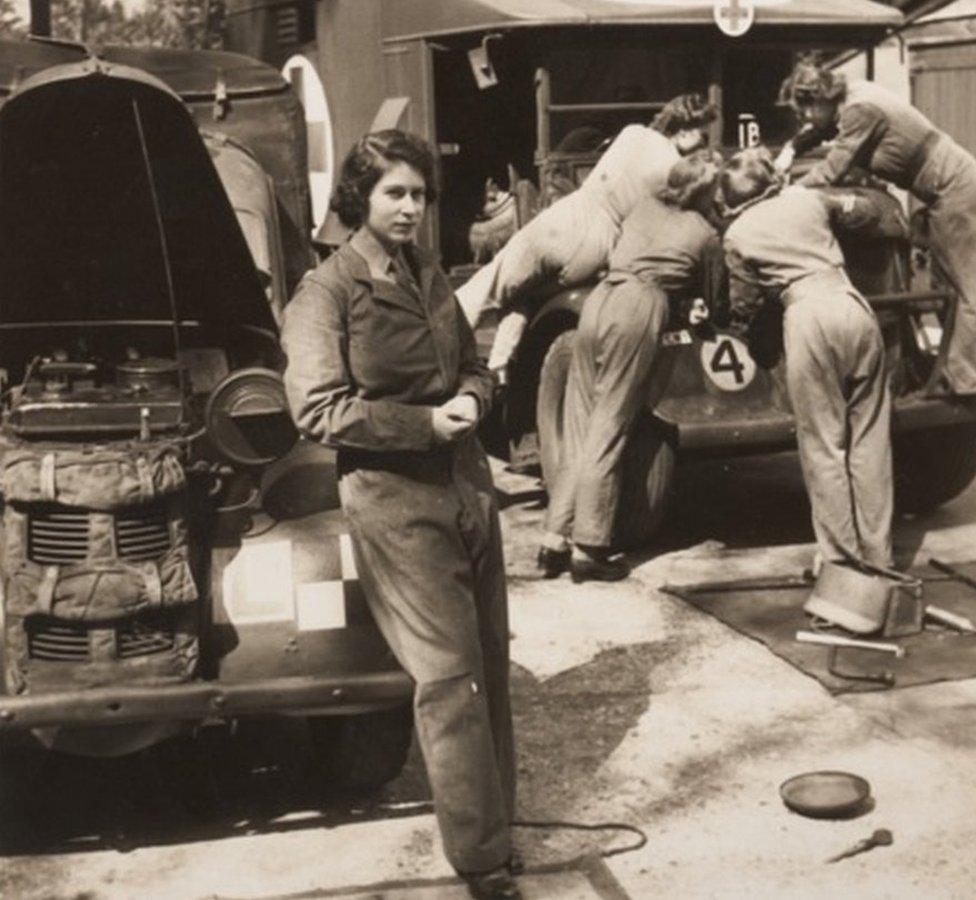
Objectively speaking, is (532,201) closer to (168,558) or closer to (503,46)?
(503,46)

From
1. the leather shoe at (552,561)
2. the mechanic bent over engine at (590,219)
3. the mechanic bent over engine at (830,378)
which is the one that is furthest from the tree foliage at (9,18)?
the mechanic bent over engine at (830,378)

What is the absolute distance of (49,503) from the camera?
4.37 meters

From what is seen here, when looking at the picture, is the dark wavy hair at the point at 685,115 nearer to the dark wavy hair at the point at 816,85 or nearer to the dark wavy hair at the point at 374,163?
the dark wavy hair at the point at 816,85

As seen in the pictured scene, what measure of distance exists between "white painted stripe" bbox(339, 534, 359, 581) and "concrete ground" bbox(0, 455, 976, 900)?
2.38 ft

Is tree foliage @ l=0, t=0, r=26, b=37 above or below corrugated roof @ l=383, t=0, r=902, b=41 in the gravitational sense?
above

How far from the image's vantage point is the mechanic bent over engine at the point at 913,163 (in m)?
7.79

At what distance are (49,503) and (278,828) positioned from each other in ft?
3.80

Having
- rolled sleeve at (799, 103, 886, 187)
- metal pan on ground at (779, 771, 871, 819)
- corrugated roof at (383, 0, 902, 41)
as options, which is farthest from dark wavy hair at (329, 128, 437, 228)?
corrugated roof at (383, 0, 902, 41)

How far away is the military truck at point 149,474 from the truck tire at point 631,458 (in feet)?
8.13

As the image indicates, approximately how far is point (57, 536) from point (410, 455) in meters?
0.88

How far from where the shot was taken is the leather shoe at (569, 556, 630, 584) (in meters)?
7.46

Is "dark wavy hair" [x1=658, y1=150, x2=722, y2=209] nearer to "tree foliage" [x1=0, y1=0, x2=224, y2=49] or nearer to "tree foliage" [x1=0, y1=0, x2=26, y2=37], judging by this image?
"tree foliage" [x1=0, y1=0, x2=224, y2=49]

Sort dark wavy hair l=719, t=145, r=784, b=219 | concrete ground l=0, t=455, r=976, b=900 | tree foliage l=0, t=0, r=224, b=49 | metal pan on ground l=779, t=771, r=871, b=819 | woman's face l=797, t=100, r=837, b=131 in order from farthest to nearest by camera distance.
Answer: tree foliage l=0, t=0, r=224, b=49 < woman's face l=797, t=100, r=837, b=131 < dark wavy hair l=719, t=145, r=784, b=219 < metal pan on ground l=779, t=771, r=871, b=819 < concrete ground l=0, t=455, r=976, b=900

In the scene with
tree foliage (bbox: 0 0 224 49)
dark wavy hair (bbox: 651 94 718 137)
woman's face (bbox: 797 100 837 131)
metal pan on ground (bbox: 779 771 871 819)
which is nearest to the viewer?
metal pan on ground (bbox: 779 771 871 819)
